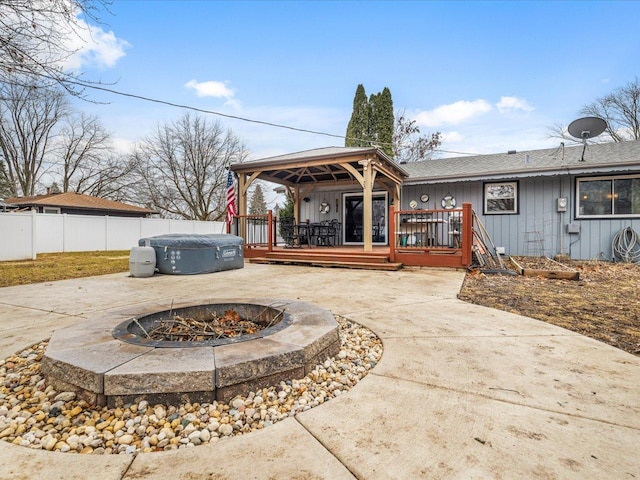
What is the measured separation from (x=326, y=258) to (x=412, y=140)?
50.5 feet

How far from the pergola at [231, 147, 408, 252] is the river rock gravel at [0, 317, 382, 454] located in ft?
18.8

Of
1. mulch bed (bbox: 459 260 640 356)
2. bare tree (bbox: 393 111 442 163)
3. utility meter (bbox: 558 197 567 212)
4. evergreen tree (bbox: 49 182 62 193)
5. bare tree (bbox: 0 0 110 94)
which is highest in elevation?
bare tree (bbox: 393 111 442 163)

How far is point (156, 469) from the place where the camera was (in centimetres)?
110

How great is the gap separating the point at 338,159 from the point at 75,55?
4932 millimetres

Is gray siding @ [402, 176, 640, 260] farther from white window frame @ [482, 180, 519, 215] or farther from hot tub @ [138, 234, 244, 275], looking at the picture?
hot tub @ [138, 234, 244, 275]

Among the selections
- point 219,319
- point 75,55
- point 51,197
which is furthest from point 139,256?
point 51,197

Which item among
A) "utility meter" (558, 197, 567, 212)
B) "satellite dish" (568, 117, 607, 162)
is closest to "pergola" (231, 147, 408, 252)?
"utility meter" (558, 197, 567, 212)

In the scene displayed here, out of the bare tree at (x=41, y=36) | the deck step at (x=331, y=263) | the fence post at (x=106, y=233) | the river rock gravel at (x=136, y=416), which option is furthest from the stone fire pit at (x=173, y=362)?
the fence post at (x=106, y=233)

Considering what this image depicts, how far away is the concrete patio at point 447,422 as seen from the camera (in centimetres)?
110

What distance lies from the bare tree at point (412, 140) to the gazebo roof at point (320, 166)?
11.0 meters

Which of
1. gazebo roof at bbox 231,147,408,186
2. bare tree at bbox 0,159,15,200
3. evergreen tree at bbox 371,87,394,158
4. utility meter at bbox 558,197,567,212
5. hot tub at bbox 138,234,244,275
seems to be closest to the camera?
hot tub at bbox 138,234,244,275

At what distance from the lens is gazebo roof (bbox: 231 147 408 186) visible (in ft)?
23.8

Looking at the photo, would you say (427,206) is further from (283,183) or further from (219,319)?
(219,319)

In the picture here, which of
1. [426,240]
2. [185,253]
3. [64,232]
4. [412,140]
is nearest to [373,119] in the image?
[412,140]
